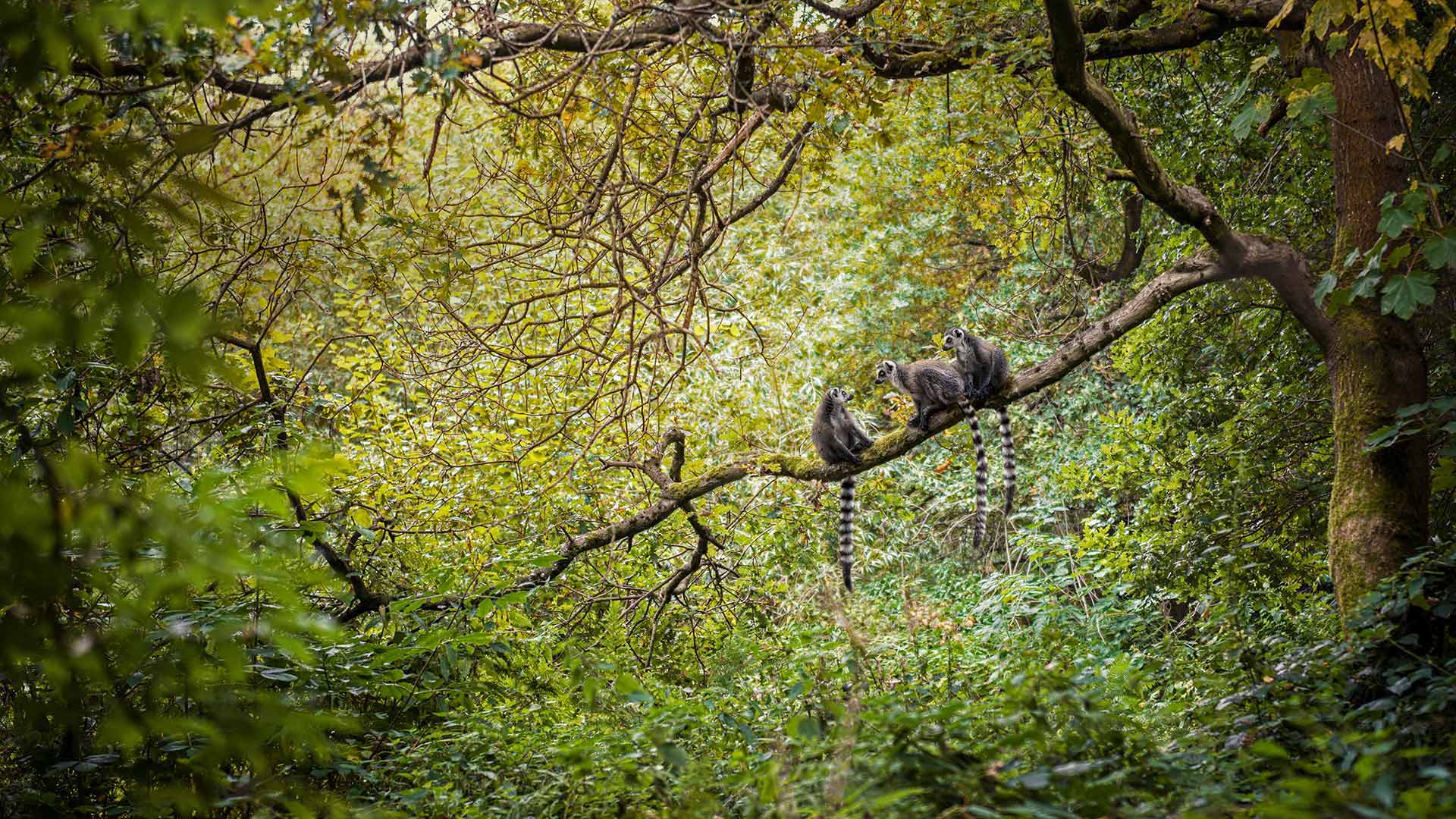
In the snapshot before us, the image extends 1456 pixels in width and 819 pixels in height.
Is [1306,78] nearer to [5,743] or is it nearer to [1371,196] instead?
[1371,196]

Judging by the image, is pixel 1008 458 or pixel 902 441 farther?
pixel 1008 458

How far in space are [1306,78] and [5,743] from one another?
21.6 ft

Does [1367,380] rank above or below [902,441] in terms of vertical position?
below

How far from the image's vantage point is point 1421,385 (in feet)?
15.5

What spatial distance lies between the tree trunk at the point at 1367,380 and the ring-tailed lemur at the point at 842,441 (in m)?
2.94

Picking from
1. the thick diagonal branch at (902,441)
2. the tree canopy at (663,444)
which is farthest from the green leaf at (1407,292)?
the thick diagonal branch at (902,441)

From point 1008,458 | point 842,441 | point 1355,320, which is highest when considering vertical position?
point 842,441

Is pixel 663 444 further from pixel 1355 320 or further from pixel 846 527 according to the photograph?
pixel 1355 320

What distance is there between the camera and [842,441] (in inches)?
285

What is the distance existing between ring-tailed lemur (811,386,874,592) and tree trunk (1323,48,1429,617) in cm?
294

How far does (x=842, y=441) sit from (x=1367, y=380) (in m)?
3.44

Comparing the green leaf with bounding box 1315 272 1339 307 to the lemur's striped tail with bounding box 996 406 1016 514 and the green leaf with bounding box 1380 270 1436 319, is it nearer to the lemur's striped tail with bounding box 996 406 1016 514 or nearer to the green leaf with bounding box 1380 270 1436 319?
the green leaf with bounding box 1380 270 1436 319

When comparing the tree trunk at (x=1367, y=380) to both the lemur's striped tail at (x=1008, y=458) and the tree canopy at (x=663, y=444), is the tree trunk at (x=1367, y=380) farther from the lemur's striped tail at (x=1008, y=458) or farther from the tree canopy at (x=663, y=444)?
the lemur's striped tail at (x=1008, y=458)

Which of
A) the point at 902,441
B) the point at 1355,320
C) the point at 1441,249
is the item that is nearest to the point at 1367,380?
the point at 1355,320
